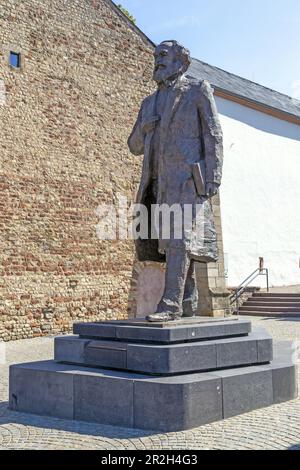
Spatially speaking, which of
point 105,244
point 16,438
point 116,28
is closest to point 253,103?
point 116,28

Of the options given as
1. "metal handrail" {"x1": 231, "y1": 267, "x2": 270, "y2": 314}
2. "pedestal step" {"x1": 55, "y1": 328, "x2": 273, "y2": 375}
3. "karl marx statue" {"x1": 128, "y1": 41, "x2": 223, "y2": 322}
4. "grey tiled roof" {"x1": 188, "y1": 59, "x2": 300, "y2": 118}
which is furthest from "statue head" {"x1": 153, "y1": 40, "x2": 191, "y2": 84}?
"grey tiled roof" {"x1": 188, "y1": 59, "x2": 300, "y2": 118}

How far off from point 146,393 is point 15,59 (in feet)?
35.2

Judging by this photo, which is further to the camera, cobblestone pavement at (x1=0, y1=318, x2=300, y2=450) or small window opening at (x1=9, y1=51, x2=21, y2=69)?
small window opening at (x1=9, y1=51, x2=21, y2=69)

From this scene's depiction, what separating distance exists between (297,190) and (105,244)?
11125 millimetres

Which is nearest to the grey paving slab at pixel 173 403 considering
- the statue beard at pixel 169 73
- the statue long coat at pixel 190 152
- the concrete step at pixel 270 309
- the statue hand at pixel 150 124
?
the statue long coat at pixel 190 152

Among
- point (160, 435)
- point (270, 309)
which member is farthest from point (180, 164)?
point (270, 309)

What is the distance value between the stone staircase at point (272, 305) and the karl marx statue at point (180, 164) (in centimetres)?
1157

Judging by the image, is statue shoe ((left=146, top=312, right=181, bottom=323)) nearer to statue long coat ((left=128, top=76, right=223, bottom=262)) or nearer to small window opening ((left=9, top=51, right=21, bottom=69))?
statue long coat ((left=128, top=76, right=223, bottom=262))

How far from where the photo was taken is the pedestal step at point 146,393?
13.6ft

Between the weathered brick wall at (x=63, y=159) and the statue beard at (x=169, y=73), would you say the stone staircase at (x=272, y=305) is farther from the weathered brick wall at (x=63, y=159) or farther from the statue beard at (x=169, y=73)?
the statue beard at (x=169, y=73)

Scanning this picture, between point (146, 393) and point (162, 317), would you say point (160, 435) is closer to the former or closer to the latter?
point (146, 393)

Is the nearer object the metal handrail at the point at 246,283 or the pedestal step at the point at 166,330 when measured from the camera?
the pedestal step at the point at 166,330

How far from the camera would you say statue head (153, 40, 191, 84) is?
17.7 feet

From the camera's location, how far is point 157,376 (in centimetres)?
439
